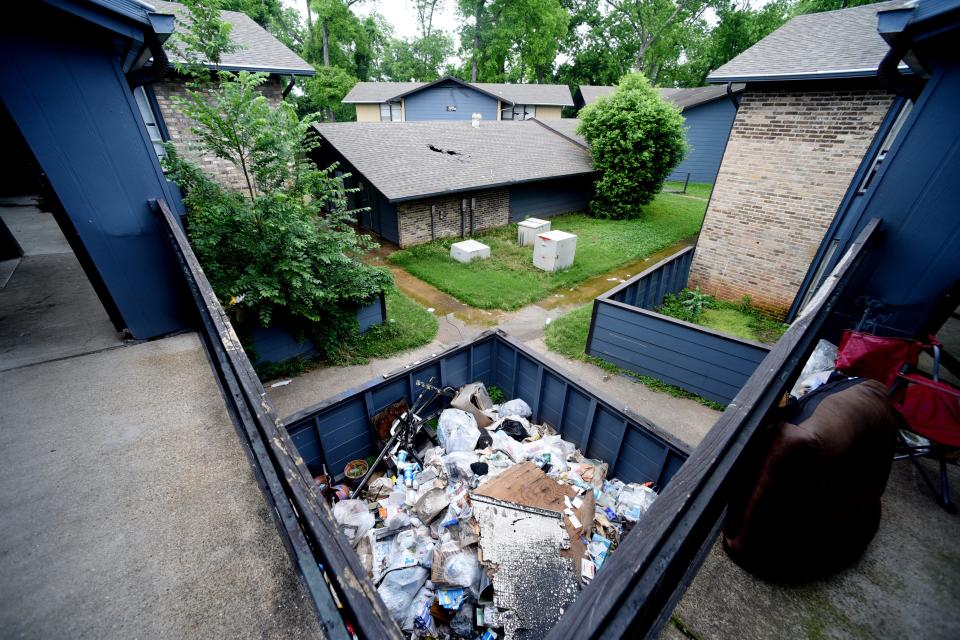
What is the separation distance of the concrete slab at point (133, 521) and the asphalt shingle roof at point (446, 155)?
997 centimetres

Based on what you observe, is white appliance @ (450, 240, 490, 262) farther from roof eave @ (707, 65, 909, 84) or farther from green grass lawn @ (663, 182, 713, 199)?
green grass lawn @ (663, 182, 713, 199)

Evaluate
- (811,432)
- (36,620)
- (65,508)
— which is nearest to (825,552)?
(811,432)

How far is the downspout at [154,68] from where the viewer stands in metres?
4.21

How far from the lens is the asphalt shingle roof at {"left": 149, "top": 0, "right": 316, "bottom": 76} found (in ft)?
30.8

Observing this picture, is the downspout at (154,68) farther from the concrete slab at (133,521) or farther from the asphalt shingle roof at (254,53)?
the asphalt shingle roof at (254,53)

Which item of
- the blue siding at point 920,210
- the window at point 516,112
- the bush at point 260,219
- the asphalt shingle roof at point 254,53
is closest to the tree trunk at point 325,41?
the window at point 516,112

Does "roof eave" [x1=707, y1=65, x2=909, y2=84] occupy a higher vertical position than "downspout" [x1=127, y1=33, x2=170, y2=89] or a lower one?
higher

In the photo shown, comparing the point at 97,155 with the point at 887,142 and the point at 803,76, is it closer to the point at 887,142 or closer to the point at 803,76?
the point at 803,76

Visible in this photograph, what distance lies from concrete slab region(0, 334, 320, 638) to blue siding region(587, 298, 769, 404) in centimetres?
646

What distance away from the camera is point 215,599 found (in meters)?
1.80

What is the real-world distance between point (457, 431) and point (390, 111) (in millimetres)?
30185

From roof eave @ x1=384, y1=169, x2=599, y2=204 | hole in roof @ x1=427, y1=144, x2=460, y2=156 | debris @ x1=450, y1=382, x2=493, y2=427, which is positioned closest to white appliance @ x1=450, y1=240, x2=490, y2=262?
roof eave @ x1=384, y1=169, x2=599, y2=204

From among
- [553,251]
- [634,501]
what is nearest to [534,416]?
[634,501]

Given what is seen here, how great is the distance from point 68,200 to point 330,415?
343cm
